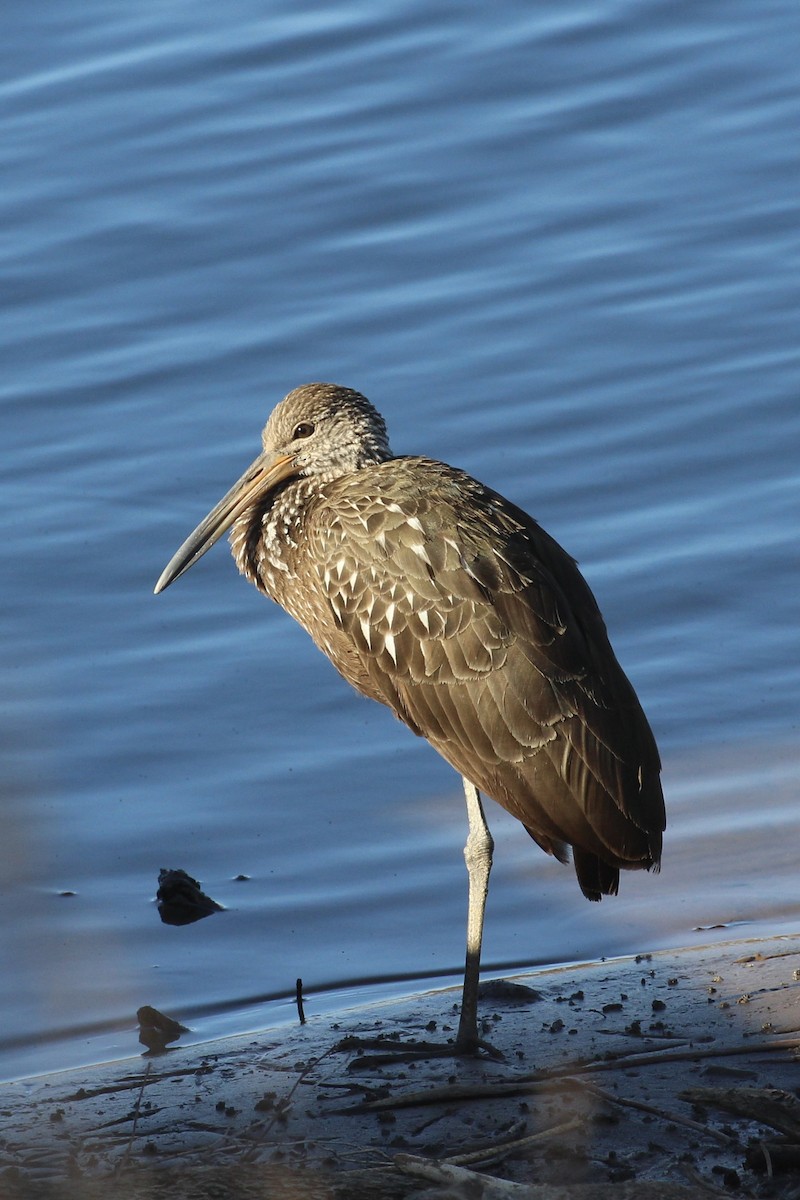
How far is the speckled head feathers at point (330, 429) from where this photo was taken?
7.05 metres

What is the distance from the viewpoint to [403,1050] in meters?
6.25

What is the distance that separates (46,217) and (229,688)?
496 cm

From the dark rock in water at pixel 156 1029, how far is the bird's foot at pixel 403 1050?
0.73m

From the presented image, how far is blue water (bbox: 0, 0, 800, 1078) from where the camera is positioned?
24.7 feet

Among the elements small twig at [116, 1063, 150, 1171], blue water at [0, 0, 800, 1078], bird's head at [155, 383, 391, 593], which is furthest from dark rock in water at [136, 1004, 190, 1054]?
bird's head at [155, 383, 391, 593]

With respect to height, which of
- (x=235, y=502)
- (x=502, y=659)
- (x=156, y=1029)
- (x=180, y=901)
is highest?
(x=235, y=502)

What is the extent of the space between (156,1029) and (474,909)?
3.79ft

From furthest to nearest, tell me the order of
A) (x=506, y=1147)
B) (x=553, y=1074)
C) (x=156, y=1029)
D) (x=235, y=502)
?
(x=235, y=502)
(x=156, y=1029)
(x=553, y=1074)
(x=506, y=1147)

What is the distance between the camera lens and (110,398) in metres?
11.1

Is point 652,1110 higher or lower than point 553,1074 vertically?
lower

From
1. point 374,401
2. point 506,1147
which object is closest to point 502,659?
point 506,1147

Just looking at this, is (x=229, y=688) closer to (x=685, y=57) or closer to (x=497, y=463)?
(x=497, y=463)

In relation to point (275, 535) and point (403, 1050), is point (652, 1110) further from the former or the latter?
point (275, 535)

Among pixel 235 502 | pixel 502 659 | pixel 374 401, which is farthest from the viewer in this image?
pixel 374 401
